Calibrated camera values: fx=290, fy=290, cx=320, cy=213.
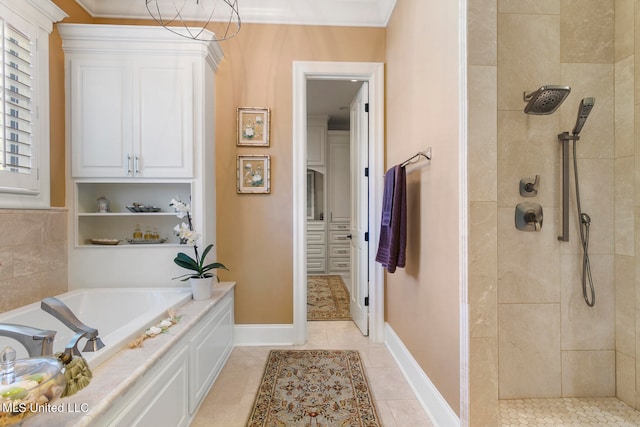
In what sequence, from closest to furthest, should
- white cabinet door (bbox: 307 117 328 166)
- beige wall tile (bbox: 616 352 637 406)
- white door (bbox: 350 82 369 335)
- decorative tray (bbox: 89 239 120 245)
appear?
beige wall tile (bbox: 616 352 637 406) → decorative tray (bbox: 89 239 120 245) → white door (bbox: 350 82 369 335) → white cabinet door (bbox: 307 117 328 166)

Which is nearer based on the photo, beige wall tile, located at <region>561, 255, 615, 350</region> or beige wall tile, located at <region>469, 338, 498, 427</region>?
beige wall tile, located at <region>469, 338, 498, 427</region>

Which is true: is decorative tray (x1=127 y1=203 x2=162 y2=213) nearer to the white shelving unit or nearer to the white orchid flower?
the white shelving unit

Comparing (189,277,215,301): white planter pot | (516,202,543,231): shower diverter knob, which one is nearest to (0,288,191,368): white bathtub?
(189,277,215,301): white planter pot

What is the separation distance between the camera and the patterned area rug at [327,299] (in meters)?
3.38

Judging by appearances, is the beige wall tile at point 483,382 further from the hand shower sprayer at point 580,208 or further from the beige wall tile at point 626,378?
the beige wall tile at point 626,378

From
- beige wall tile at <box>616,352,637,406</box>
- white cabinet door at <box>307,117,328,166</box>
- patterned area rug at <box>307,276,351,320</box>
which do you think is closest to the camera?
beige wall tile at <box>616,352,637,406</box>

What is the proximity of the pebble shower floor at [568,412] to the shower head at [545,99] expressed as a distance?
5.01 feet

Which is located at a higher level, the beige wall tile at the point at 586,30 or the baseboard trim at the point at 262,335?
the beige wall tile at the point at 586,30

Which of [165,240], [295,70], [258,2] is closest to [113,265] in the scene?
[165,240]

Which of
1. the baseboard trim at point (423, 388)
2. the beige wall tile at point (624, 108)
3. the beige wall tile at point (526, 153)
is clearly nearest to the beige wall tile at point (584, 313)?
the beige wall tile at point (526, 153)

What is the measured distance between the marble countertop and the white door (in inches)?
66.1

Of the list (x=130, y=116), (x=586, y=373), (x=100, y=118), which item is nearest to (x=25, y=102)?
(x=100, y=118)

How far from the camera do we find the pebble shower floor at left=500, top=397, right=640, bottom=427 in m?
1.40

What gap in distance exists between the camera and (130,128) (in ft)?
7.34
